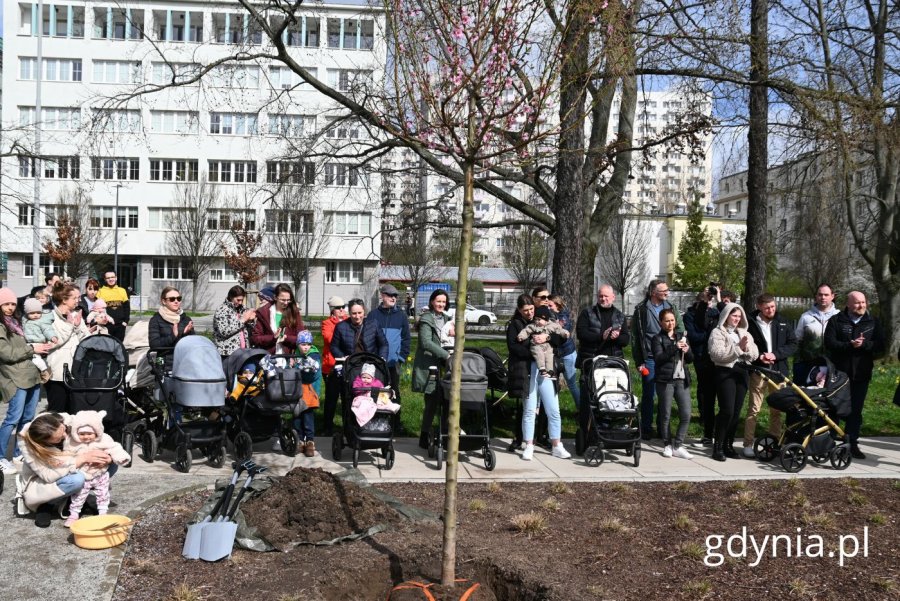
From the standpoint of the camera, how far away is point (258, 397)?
838 cm

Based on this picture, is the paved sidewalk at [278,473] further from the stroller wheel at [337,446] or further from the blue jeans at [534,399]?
the blue jeans at [534,399]

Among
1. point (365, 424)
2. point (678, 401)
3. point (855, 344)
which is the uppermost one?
point (855, 344)

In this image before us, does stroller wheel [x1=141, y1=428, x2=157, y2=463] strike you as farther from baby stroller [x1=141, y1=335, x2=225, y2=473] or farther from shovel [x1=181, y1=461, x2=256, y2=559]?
shovel [x1=181, y1=461, x2=256, y2=559]

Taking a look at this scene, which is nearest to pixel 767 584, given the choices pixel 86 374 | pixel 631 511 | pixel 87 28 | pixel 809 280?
pixel 631 511

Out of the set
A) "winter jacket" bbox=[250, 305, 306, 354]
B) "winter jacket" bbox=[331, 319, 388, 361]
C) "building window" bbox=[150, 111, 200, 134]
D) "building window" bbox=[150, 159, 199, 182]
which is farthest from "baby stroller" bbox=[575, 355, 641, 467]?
"building window" bbox=[150, 111, 200, 134]

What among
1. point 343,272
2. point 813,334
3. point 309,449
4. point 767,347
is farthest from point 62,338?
point 343,272

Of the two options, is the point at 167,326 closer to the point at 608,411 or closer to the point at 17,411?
the point at 17,411

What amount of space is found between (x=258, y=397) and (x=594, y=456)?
12.5ft

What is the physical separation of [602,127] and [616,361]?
764cm

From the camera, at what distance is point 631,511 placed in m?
6.91

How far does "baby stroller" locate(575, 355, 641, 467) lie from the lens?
28.8 ft

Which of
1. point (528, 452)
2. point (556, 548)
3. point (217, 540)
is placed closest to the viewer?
point (217, 540)

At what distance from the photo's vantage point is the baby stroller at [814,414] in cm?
877

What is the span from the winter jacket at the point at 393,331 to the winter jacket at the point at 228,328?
161 cm
